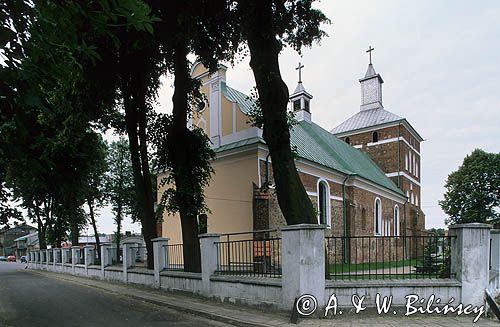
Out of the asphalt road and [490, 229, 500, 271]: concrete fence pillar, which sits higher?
[490, 229, 500, 271]: concrete fence pillar

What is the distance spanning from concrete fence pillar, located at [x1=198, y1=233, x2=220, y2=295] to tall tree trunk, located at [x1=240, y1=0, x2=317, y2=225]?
2.22 metres

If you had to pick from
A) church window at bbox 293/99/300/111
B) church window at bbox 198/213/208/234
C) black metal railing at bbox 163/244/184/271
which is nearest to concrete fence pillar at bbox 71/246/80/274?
church window at bbox 198/213/208/234

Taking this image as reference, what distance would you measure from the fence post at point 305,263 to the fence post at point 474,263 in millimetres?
2770

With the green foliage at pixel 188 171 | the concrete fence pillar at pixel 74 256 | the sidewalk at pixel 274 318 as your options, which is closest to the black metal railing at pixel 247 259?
the sidewalk at pixel 274 318

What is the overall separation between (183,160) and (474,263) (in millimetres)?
8291

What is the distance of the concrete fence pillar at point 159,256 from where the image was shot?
13.0 metres

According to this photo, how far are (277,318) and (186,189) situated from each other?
216 inches

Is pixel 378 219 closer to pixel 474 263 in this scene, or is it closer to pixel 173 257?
pixel 173 257

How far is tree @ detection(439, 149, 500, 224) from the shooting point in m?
45.1

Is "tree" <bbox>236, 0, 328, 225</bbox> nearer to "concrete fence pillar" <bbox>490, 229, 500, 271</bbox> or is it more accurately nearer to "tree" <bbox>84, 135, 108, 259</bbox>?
"concrete fence pillar" <bbox>490, 229, 500, 271</bbox>

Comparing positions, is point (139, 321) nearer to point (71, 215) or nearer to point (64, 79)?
point (64, 79)

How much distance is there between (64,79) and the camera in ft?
14.9

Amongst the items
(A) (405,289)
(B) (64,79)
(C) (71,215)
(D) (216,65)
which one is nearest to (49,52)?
(B) (64,79)

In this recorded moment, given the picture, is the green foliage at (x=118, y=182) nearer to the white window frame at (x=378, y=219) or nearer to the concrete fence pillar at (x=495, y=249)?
the white window frame at (x=378, y=219)
